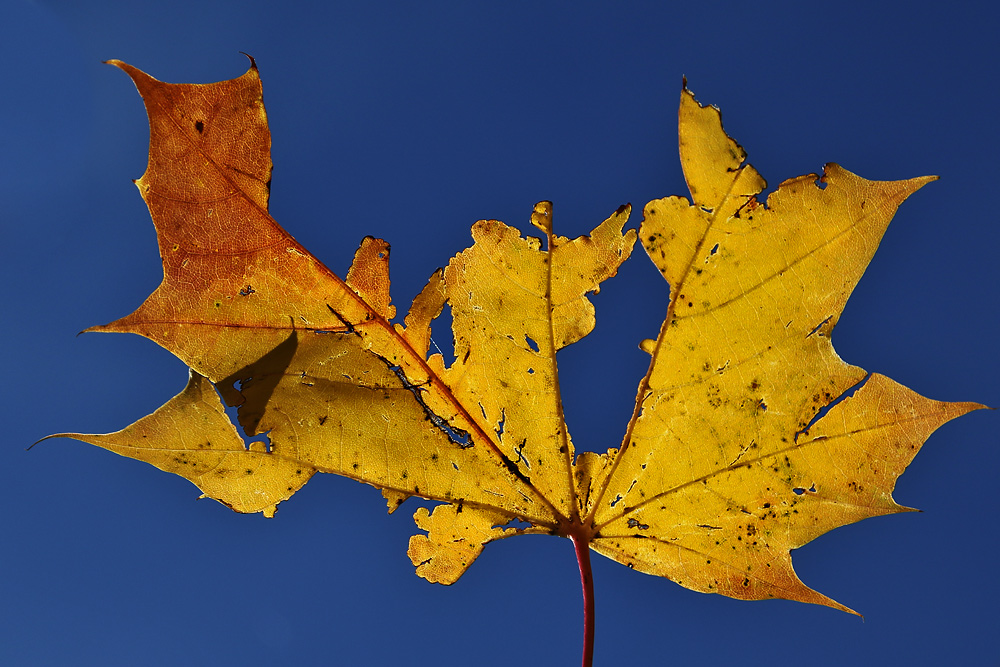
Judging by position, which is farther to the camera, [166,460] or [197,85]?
[166,460]

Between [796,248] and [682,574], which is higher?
[796,248]

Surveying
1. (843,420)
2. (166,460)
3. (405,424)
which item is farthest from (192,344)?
(843,420)

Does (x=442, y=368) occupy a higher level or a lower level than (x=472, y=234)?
lower

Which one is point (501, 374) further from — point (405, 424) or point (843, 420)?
point (843, 420)

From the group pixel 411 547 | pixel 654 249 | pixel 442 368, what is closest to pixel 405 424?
pixel 442 368

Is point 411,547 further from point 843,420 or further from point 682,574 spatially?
point 843,420

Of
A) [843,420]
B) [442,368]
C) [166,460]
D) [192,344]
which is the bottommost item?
[166,460]
